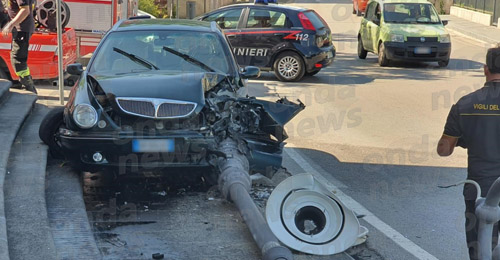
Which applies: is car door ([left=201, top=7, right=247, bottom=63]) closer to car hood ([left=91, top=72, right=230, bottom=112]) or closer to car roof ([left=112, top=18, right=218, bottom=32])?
car roof ([left=112, top=18, right=218, bottom=32])

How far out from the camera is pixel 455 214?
7160 mm

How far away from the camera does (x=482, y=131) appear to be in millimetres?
4559

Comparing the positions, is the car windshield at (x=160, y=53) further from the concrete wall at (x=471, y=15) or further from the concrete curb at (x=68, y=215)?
the concrete wall at (x=471, y=15)

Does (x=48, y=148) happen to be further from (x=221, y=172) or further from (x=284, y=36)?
(x=284, y=36)

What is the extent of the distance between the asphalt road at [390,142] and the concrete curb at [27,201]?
2.70 m

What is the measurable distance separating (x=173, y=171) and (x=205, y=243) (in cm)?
111

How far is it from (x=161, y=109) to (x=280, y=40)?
997 cm

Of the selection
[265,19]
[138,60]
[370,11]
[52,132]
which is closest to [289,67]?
[265,19]

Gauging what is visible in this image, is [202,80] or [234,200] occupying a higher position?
[202,80]

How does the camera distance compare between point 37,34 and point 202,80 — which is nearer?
point 202,80

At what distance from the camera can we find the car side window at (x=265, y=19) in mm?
16938

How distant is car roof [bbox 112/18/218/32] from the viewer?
29.1ft

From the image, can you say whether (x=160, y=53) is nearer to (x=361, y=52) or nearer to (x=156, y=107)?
(x=156, y=107)

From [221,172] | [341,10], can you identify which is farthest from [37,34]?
[341,10]
